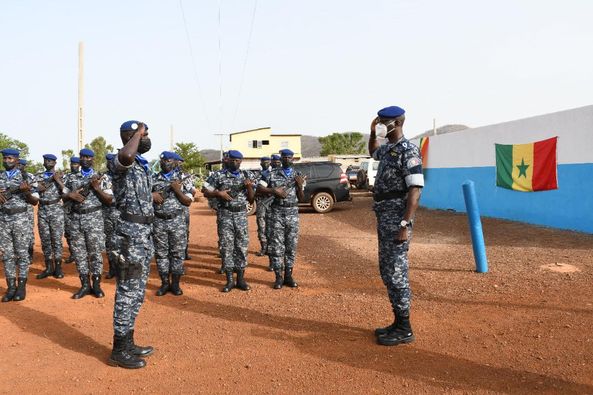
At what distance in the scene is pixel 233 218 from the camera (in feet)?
20.9

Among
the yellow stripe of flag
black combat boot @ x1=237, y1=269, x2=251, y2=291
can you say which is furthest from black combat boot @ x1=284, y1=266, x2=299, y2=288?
the yellow stripe of flag

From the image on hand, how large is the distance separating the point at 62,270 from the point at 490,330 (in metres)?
6.76

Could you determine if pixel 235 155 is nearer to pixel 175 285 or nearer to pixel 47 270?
pixel 175 285

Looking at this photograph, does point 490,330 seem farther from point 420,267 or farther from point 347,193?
point 347,193

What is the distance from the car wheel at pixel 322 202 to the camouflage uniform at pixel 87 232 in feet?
35.2

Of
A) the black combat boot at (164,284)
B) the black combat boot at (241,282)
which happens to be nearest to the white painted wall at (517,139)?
the black combat boot at (241,282)

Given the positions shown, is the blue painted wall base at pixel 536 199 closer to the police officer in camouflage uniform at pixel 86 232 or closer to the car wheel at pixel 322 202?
the car wheel at pixel 322 202

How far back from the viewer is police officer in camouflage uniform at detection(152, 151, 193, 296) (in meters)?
6.17

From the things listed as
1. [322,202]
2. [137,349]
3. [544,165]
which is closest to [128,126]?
[137,349]

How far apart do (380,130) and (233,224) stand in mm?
2855

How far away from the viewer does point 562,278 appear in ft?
20.7

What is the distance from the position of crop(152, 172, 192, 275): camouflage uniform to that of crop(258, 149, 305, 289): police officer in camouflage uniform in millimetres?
1164

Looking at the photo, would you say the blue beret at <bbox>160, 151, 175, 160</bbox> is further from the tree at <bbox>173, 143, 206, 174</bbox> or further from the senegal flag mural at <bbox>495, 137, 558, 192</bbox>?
the tree at <bbox>173, 143, 206, 174</bbox>

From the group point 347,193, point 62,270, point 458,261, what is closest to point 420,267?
point 458,261
